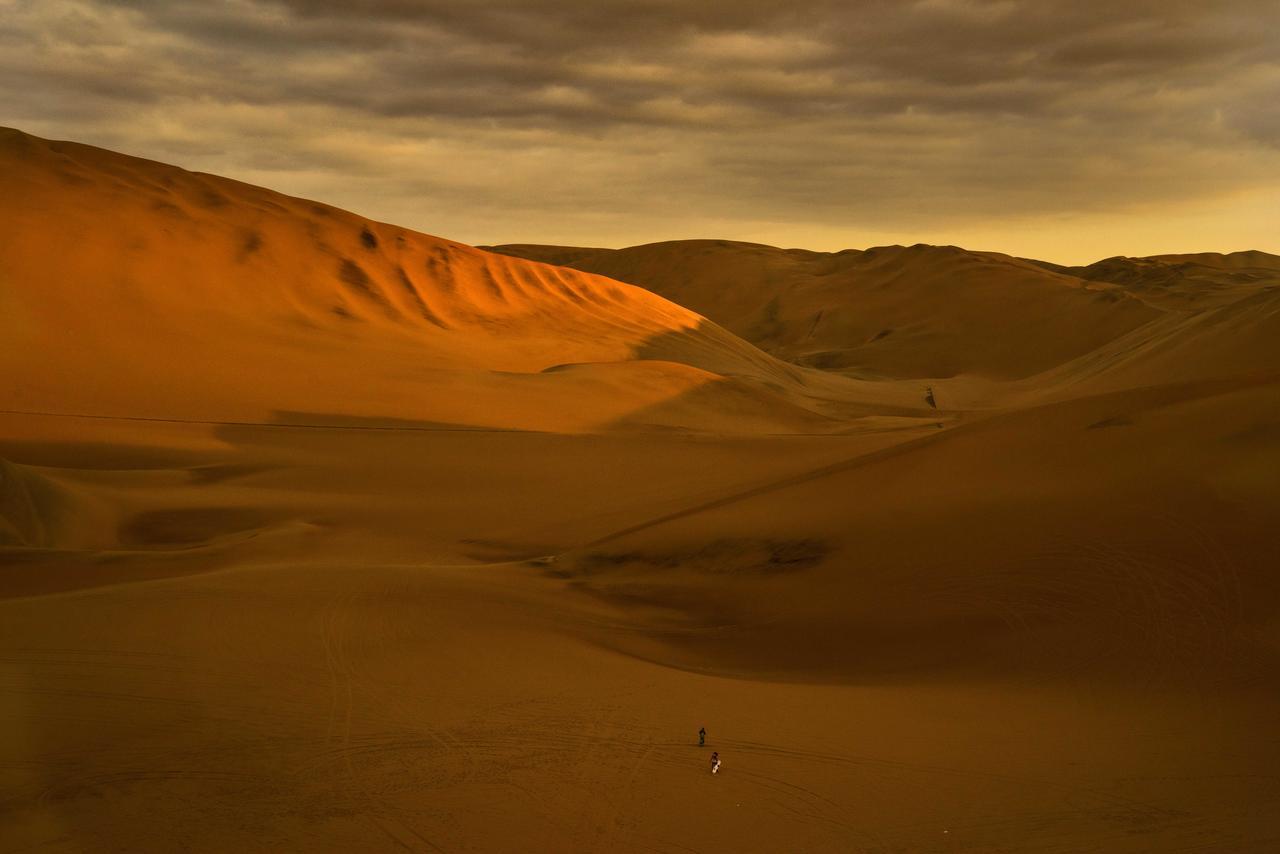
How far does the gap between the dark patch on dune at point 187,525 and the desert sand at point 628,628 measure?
88 mm

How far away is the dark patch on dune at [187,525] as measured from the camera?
645 inches

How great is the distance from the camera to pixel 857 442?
2462cm

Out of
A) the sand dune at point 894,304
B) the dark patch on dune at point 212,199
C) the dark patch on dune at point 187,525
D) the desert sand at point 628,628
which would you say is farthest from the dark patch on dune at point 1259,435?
the sand dune at point 894,304

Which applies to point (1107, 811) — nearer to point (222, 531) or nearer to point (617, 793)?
point (617, 793)

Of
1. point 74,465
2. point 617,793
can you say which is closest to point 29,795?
point 617,793

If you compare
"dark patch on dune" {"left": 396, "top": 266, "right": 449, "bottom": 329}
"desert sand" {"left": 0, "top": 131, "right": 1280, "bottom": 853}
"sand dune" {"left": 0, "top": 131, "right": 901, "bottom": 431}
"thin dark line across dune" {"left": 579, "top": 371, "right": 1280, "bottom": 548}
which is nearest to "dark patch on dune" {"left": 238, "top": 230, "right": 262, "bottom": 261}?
"sand dune" {"left": 0, "top": 131, "right": 901, "bottom": 431}

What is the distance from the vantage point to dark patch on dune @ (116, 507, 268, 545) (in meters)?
16.4

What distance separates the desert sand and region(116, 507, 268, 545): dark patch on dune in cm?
9

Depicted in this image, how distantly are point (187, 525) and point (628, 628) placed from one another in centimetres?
880

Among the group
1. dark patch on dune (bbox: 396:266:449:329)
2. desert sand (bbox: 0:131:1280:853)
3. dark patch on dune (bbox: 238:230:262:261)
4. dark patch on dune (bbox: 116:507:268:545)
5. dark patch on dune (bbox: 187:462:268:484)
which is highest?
dark patch on dune (bbox: 238:230:262:261)

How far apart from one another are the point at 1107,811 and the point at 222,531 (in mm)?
13735

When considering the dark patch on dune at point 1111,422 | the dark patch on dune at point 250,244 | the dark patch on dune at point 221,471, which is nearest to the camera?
the dark patch on dune at point 1111,422

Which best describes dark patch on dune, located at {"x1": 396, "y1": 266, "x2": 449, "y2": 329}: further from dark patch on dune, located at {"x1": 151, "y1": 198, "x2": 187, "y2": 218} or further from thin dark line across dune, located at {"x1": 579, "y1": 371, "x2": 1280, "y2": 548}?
thin dark line across dune, located at {"x1": 579, "y1": 371, "x2": 1280, "y2": 548}

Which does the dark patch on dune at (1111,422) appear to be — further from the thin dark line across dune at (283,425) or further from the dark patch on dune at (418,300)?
the dark patch on dune at (418,300)
